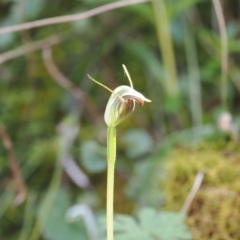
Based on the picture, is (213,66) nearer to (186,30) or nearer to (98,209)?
(186,30)

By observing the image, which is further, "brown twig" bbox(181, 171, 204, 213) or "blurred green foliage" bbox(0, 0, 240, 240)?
"blurred green foliage" bbox(0, 0, 240, 240)

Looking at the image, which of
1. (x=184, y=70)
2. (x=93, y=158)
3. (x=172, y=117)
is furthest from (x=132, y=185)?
(x=184, y=70)

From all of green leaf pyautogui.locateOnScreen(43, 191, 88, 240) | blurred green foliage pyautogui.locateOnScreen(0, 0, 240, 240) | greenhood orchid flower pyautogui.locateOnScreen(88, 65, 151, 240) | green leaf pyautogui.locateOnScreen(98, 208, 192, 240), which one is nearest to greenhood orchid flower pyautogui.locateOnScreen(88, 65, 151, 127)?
greenhood orchid flower pyautogui.locateOnScreen(88, 65, 151, 240)

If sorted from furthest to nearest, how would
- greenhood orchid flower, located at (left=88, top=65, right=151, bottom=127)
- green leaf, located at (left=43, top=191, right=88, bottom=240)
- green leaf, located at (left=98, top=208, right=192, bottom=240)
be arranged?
1. green leaf, located at (left=43, top=191, right=88, bottom=240)
2. green leaf, located at (left=98, top=208, right=192, bottom=240)
3. greenhood orchid flower, located at (left=88, top=65, right=151, bottom=127)

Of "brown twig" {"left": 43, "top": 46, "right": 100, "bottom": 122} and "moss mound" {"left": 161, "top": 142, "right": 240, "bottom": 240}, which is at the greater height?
"brown twig" {"left": 43, "top": 46, "right": 100, "bottom": 122}

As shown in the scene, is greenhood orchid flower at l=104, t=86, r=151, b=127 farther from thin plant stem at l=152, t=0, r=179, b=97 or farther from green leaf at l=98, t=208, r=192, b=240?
thin plant stem at l=152, t=0, r=179, b=97

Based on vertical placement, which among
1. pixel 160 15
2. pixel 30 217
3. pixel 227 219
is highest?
pixel 160 15

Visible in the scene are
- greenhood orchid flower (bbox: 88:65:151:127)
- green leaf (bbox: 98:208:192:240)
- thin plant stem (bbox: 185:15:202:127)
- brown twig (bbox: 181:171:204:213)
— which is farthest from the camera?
thin plant stem (bbox: 185:15:202:127)

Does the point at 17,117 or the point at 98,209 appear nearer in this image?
the point at 98,209
